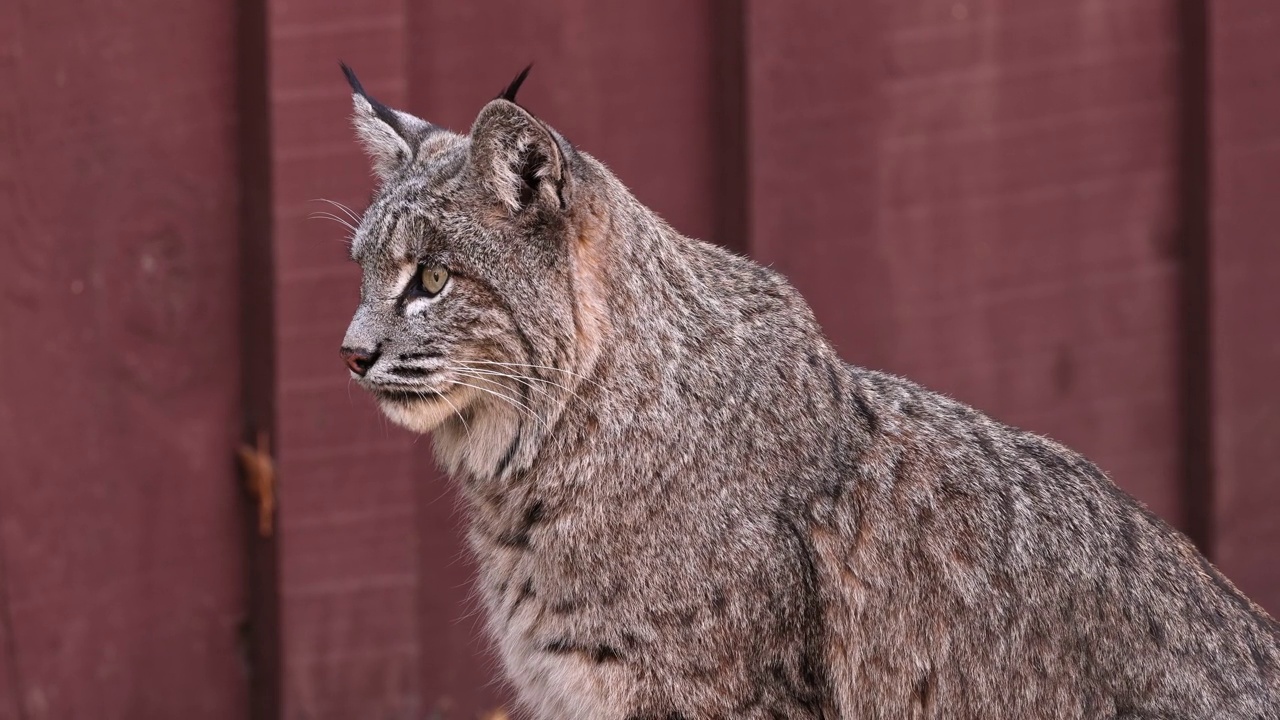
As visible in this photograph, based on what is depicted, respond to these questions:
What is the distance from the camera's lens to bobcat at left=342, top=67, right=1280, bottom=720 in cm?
394

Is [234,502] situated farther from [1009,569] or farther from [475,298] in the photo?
[1009,569]

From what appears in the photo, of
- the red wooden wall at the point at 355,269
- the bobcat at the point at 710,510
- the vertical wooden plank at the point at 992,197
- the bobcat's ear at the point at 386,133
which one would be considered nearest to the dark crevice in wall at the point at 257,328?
the red wooden wall at the point at 355,269

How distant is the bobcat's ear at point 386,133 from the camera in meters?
→ 4.34

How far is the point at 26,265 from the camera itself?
5266 millimetres

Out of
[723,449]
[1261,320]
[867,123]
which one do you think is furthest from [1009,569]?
[1261,320]

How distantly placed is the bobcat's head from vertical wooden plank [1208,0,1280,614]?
10.7 feet

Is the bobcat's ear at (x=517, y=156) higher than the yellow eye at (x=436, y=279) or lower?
higher

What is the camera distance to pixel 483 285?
396 centimetres

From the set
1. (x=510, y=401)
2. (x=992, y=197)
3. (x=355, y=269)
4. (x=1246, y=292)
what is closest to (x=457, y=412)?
(x=510, y=401)

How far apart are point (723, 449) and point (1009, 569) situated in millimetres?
713

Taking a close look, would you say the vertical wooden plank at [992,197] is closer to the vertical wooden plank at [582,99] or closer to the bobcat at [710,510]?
the vertical wooden plank at [582,99]

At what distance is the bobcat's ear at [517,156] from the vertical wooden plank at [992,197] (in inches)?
84.3

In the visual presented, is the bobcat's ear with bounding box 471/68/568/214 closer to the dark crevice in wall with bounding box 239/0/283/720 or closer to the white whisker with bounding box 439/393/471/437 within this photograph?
the white whisker with bounding box 439/393/471/437

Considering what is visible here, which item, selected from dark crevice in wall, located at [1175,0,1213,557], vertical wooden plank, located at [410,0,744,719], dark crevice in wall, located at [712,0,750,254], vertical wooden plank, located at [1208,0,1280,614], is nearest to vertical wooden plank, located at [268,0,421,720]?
vertical wooden plank, located at [410,0,744,719]
